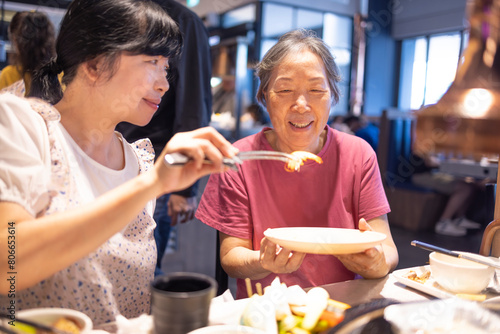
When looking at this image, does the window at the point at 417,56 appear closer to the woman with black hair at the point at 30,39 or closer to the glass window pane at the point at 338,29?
the glass window pane at the point at 338,29

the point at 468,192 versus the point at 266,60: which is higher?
the point at 266,60

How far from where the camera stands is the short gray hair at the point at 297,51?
148 centimetres

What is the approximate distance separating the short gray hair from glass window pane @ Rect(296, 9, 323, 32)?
7989mm

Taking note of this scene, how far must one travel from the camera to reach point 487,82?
65cm

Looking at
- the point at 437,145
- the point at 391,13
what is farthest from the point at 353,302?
the point at 391,13

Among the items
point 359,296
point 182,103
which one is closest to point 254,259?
point 359,296

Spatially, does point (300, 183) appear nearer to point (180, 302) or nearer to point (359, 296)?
point (359, 296)

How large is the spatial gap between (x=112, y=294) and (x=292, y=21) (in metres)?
8.68

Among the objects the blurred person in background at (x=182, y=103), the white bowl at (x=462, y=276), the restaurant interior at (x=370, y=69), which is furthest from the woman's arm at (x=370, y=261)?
the restaurant interior at (x=370, y=69)

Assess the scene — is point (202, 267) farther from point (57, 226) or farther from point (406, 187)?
point (406, 187)

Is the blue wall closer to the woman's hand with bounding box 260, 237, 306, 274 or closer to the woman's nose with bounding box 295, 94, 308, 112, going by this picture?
the woman's nose with bounding box 295, 94, 308, 112

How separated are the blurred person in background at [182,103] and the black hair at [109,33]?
→ 108cm

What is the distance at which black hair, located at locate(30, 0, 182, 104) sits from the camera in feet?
3.40

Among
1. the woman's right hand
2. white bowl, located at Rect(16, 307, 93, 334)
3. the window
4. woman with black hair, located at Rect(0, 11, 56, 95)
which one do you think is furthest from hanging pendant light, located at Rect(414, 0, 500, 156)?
the window
